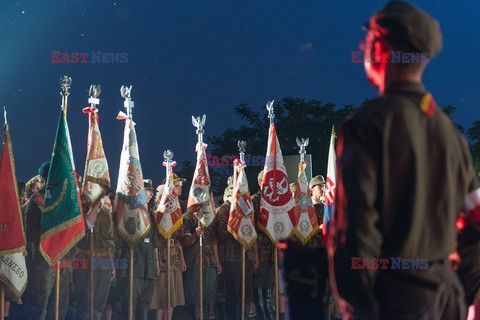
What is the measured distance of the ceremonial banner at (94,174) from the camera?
820 centimetres

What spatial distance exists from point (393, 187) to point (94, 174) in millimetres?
6400

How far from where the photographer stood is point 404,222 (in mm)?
Answer: 2143

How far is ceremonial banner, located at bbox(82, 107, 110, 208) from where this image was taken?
26.9ft

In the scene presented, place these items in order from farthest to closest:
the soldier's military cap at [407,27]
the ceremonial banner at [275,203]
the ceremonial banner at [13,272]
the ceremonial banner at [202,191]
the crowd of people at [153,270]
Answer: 1. the ceremonial banner at [275,203]
2. the ceremonial banner at [202,191]
3. the crowd of people at [153,270]
4. the ceremonial banner at [13,272]
5. the soldier's military cap at [407,27]

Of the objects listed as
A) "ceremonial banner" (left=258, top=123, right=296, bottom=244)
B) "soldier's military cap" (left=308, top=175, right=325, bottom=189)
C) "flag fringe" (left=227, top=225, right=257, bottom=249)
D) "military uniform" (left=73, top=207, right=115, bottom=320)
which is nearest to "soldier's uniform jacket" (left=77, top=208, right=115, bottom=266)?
"military uniform" (left=73, top=207, right=115, bottom=320)

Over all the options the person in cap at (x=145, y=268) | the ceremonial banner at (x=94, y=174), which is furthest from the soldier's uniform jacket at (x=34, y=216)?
the person in cap at (x=145, y=268)

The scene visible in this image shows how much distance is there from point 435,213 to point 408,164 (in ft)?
0.58

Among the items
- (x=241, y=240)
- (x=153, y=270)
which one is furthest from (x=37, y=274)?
(x=241, y=240)

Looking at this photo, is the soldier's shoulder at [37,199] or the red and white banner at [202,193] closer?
the soldier's shoulder at [37,199]

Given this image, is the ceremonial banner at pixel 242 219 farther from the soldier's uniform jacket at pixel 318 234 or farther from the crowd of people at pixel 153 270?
the soldier's uniform jacket at pixel 318 234

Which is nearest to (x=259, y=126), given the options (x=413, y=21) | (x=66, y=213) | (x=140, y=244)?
(x=140, y=244)

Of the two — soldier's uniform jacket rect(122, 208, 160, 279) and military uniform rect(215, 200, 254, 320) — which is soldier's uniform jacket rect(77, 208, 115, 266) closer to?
soldier's uniform jacket rect(122, 208, 160, 279)

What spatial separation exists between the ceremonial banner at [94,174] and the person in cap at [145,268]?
1.01 metres

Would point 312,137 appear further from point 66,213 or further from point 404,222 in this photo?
point 404,222
